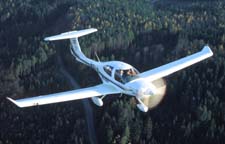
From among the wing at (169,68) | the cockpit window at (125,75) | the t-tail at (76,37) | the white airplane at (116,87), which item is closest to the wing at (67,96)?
the white airplane at (116,87)

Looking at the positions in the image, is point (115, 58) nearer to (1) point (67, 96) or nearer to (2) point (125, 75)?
(2) point (125, 75)

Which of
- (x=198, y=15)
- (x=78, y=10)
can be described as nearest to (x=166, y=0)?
(x=198, y=15)

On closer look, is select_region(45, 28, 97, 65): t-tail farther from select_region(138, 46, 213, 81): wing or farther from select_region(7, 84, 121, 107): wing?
select_region(7, 84, 121, 107): wing

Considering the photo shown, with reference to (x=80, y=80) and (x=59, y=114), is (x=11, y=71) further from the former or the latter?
(x=59, y=114)

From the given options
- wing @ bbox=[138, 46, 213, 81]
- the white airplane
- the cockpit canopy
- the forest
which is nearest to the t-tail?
the white airplane

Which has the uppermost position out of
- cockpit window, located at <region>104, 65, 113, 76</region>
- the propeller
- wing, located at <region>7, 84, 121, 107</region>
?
cockpit window, located at <region>104, 65, 113, 76</region>

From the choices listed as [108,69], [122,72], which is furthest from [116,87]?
[108,69]

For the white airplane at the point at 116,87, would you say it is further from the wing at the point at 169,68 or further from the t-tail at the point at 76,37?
the t-tail at the point at 76,37

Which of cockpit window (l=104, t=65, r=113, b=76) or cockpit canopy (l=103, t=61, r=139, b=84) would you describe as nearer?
cockpit canopy (l=103, t=61, r=139, b=84)
